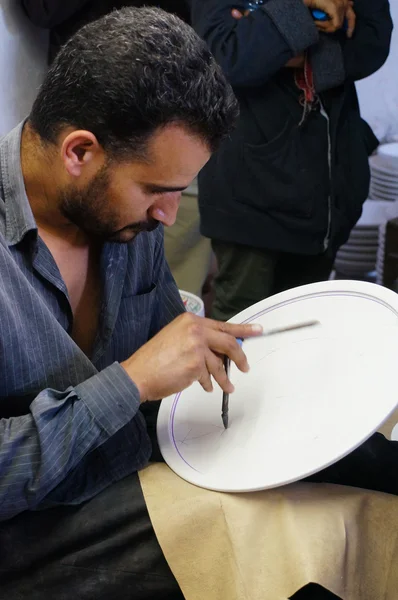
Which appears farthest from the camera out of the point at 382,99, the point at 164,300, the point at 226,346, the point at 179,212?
the point at 382,99

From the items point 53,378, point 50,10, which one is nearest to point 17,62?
point 50,10

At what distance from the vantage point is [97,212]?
100cm

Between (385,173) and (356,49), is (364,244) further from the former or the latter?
(356,49)

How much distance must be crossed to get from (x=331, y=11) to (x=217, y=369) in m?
1.06

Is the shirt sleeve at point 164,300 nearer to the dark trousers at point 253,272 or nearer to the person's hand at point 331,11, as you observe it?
the dark trousers at point 253,272

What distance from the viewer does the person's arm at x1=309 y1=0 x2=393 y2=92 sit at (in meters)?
1.66

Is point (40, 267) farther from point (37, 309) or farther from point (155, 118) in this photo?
point (155, 118)

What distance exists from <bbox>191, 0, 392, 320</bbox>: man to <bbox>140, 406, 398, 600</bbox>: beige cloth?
95 centimetres

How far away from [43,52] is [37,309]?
146 cm

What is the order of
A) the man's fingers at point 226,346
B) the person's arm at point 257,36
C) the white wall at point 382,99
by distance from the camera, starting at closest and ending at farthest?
1. the man's fingers at point 226,346
2. the person's arm at point 257,36
3. the white wall at point 382,99

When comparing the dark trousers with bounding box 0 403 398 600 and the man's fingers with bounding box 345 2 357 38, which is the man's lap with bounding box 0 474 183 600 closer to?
the dark trousers with bounding box 0 403 398 600

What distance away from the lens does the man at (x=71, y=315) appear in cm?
89

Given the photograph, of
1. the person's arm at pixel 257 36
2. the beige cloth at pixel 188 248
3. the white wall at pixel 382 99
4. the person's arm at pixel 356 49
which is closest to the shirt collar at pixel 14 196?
the person's arm at pixel 257 36

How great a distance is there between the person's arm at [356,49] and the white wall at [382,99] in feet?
4.01
